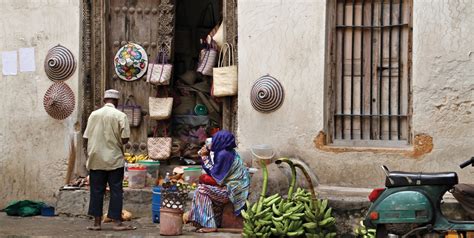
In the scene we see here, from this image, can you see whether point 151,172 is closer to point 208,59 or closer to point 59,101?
point 59,101

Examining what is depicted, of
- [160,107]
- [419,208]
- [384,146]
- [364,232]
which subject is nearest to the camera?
[419,208]

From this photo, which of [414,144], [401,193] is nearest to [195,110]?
[414,144]

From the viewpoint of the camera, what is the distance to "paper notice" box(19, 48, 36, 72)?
1180 cm

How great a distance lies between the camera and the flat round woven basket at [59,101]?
11602mm

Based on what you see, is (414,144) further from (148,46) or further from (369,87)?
(148,46)

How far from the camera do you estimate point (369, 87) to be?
10516 mm

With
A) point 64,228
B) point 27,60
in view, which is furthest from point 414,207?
point 27,60

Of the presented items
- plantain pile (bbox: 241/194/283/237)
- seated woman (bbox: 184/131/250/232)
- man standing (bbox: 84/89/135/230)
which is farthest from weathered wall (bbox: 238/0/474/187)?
man standing (bbox: 84/89/135/230)

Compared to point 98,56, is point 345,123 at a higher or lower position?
lower

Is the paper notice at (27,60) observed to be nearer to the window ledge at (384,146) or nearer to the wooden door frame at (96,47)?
the wooden door frame at (96,47)

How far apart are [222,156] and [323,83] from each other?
162cm

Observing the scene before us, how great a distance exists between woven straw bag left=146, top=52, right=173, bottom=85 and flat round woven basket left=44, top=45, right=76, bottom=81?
104cm

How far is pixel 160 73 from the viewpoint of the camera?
11547 millimetres

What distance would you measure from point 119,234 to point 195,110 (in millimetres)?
2759
